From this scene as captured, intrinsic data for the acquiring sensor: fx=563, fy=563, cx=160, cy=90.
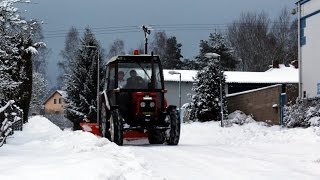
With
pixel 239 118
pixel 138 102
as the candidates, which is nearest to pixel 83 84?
pixel 239 118

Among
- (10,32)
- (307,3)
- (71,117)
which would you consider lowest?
(71,117)

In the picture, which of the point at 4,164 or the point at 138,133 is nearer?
the point at 4,164

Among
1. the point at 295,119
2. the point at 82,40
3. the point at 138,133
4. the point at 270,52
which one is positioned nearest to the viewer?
the point at 138,133

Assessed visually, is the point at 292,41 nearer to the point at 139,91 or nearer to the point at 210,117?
the point at 210,117

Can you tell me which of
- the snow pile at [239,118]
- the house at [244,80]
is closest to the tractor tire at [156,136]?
the snow pile at [239,118]

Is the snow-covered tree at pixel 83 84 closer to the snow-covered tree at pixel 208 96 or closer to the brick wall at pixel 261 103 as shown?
the snow-covered tree at pixel 208 96

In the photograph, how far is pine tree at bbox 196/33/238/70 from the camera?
67.8 metres

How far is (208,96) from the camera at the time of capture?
1458 inches

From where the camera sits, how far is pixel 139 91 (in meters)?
16.7

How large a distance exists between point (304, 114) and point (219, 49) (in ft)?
141

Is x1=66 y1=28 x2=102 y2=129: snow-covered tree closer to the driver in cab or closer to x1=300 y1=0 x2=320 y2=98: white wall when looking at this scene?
x1=300 y1=0 x2=320 y2=98: white wall

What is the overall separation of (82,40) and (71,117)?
316 inches

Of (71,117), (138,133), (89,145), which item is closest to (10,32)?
(89,145)

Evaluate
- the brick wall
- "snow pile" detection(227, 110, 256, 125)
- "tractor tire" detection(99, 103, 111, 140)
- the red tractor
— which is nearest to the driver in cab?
the red tractor
